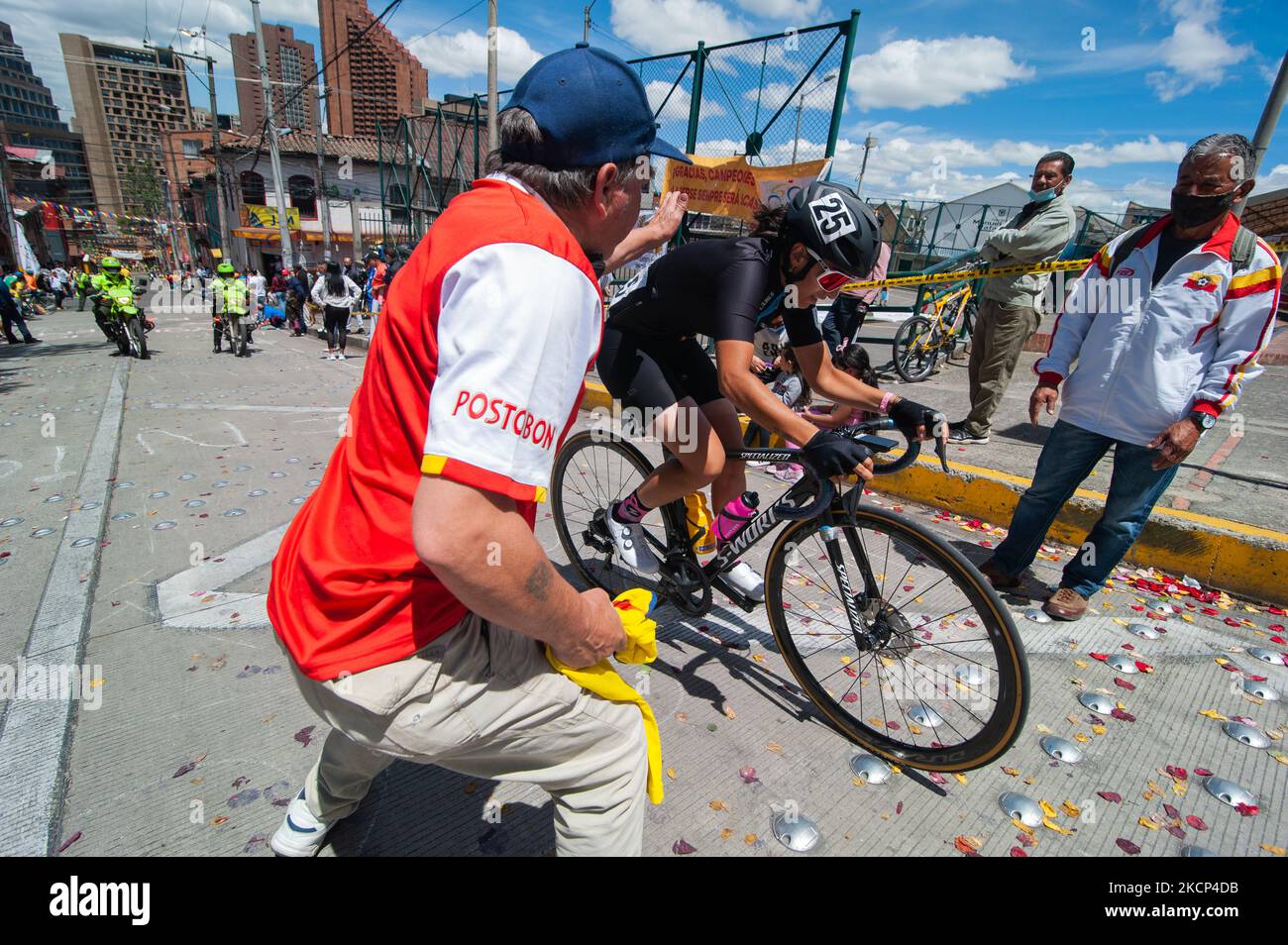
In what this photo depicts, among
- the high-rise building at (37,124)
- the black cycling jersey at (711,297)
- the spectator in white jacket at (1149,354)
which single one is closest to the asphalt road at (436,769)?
the spectator in white jacket at (1149,354)

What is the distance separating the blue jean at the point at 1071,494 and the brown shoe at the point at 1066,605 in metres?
0.05

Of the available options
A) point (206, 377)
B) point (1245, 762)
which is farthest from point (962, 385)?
point (206, 377)

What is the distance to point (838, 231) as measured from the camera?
2.23 meters

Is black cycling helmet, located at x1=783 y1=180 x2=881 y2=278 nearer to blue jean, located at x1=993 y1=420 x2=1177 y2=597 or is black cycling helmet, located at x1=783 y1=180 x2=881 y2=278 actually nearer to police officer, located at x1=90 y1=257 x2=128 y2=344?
blue jean, located at x1=993 y1=420 x2=1177 y2=597

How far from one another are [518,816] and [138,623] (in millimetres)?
2152

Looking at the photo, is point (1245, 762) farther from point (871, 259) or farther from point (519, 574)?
point (519, 574)

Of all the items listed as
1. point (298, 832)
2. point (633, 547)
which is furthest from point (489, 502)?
point (633, 547)

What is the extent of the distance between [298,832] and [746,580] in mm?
1937

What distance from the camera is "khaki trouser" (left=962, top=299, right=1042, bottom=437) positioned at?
543cm

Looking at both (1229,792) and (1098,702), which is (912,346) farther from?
(1229,792)

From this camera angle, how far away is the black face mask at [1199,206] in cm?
264

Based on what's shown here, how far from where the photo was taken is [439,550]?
90 centimetres

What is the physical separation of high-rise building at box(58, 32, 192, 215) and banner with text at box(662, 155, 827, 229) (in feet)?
317

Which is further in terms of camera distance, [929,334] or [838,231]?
[929,334]
